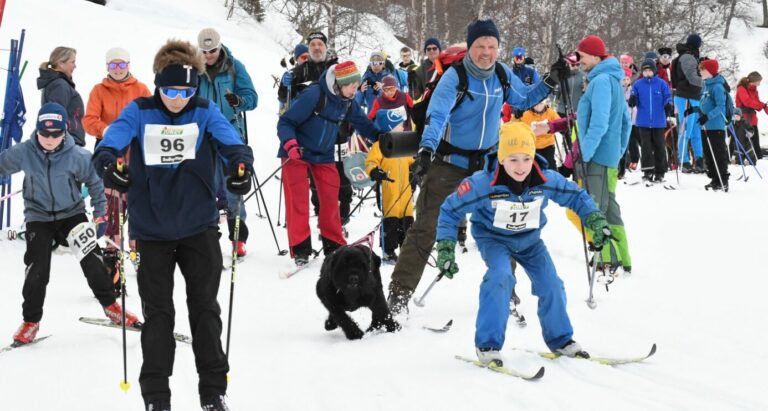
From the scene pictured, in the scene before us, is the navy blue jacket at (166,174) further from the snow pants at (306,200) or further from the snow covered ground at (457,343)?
the snow pants at (306,200)

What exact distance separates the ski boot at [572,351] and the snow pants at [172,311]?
1.99m

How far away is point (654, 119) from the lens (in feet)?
42.5

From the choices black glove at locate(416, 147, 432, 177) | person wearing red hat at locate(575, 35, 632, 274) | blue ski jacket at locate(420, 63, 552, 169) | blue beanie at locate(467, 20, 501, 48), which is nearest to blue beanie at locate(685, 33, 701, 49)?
person wearing red hat at locate(575, 35, 632, 274)

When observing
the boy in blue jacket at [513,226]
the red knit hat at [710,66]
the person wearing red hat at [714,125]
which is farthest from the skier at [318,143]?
the red knit hat at [710,66]

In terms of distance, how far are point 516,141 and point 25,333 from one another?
11.9ft

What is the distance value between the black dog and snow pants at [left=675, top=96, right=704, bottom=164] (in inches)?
405

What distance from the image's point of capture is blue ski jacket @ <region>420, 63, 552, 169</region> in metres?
5.43

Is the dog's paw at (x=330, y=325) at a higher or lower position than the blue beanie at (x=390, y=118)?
lower

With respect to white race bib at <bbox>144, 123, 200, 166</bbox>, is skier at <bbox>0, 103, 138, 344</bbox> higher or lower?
lower

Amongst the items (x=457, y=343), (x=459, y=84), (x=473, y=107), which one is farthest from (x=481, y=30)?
(x=457, y=343)

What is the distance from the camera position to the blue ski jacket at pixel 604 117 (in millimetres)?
6680

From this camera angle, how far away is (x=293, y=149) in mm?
7062

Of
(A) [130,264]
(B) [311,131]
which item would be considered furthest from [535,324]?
(A) [130,264]

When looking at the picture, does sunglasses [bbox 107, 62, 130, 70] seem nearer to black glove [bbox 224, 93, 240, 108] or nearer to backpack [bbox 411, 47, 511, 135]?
black glove [bbox 224, 93, 240, 108]
